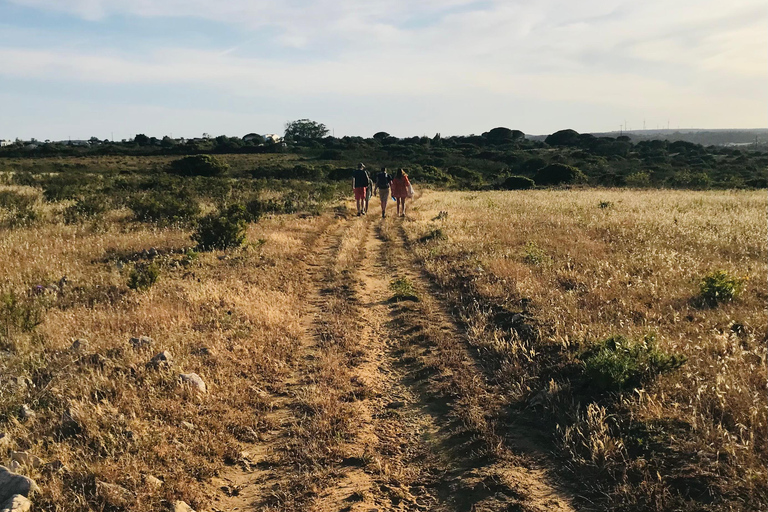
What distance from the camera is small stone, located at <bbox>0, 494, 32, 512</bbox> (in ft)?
9.38

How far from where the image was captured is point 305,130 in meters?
139

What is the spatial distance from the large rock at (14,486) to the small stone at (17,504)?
2.3 inches

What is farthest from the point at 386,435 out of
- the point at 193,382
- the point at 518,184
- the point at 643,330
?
the point at 518,184

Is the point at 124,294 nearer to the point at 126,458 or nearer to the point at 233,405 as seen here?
the point at 233,405

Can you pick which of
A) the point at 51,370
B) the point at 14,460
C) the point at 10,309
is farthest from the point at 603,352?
the point at 10,309

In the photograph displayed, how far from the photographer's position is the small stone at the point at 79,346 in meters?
5.03

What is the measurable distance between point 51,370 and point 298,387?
8.02 ft

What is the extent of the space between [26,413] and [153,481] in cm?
159

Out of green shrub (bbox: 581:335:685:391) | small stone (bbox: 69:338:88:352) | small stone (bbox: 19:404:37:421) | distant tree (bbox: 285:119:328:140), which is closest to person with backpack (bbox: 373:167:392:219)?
small stone (bbox: 69:338:88:352)

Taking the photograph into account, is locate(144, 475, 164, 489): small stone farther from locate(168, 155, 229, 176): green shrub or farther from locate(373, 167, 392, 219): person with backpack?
locate(168, 155, 229, 176): green shrub

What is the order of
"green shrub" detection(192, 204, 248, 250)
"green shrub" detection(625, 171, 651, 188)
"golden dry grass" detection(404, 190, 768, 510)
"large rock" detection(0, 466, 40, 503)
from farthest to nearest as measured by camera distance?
"green shrub" detection(625, 171, 651, 188), "green shrub" detection(192, 204, 248, 250), "golden dry grass" detection(404, 190, 768, 510), "large rock" detection(0, 466, 40, 503)

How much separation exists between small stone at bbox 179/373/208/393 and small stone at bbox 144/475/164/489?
3.87 feet

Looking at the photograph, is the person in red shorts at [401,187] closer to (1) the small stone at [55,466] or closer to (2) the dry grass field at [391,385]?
(2) the dry grass field at [391,385]

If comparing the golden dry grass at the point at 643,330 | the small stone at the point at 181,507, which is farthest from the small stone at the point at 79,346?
the golden dry grass at the point at 643,330
